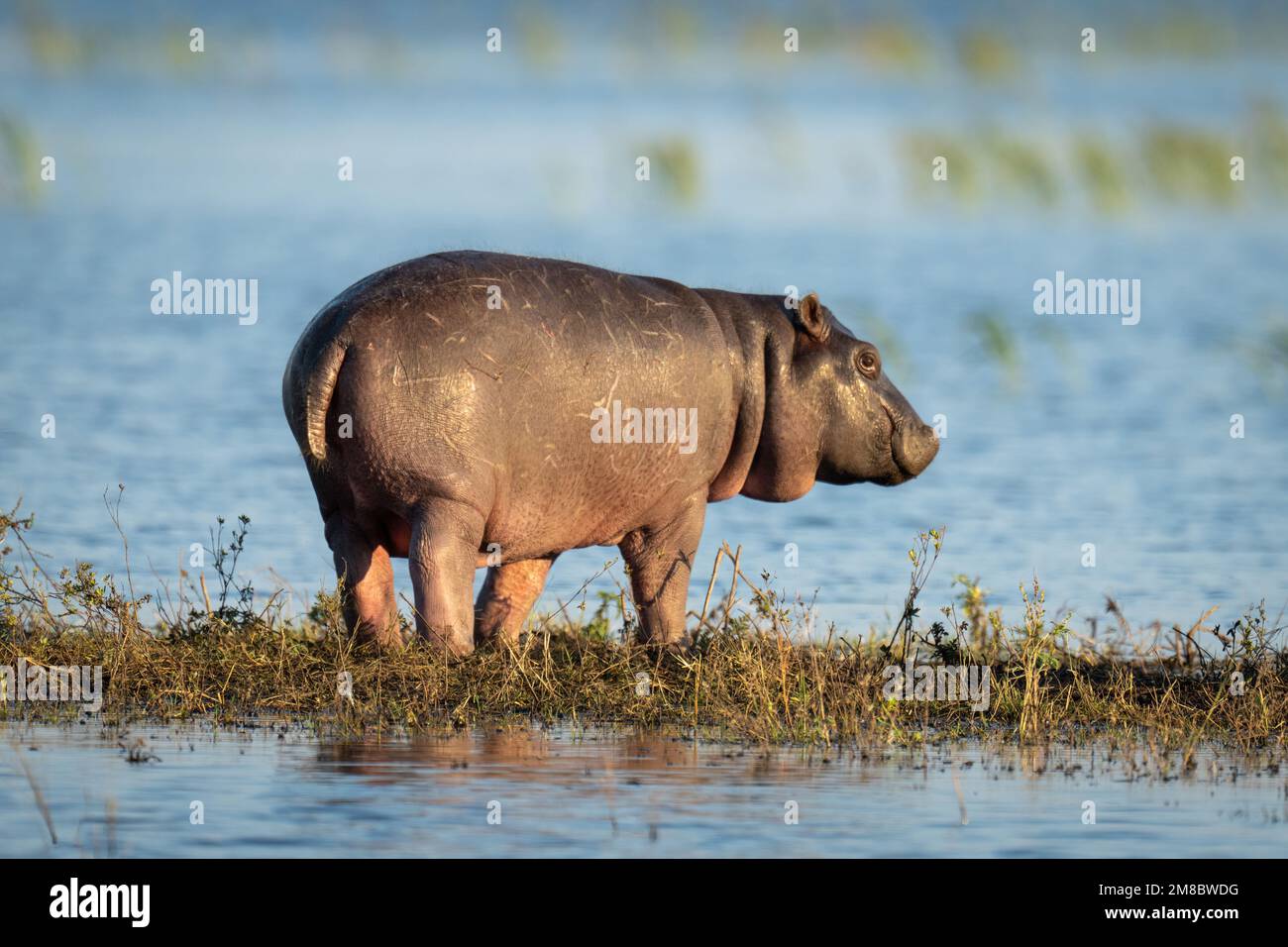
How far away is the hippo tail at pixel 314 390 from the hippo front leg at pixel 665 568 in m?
2.09

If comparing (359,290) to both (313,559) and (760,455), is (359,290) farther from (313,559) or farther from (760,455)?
(313,559)

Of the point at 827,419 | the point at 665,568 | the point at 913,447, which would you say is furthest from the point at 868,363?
the point at 665,568

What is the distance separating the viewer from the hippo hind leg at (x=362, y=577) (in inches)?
485

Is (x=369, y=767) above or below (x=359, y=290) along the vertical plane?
below

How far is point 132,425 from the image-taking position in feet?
72.6

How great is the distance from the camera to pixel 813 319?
44.9 ft

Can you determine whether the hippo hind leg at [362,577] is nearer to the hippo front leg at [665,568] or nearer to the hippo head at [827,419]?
the hippo front leg at [665,568]

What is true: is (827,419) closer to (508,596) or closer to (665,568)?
(665,568)

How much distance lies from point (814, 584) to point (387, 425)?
15.5 ft

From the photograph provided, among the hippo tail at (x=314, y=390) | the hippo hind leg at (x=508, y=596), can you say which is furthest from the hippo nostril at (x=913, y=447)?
the hippo tail at (x=314, y=390)

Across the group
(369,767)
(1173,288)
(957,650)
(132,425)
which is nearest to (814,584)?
(957,650)

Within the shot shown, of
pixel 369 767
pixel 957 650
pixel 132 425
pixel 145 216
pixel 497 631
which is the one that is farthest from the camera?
pixel 145 216

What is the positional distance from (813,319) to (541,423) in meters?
2.17

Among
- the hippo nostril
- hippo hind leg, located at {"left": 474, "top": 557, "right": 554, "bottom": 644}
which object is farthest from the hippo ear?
hippo hind leg, located at {"left": 474, "top": 557, "right": 554, "bottom": 644}
